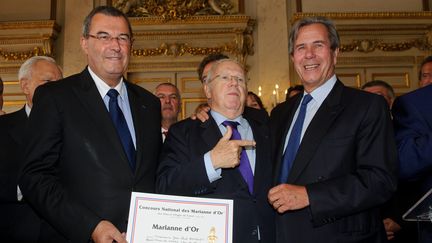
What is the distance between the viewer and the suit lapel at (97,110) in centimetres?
219

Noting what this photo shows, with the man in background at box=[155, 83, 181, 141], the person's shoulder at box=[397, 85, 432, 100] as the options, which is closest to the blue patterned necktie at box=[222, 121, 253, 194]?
the person's shoulder at box=[397, 85, 432, 100]

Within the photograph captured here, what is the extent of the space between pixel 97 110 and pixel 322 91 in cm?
111

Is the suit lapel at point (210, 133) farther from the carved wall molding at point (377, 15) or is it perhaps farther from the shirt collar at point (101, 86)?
the carved wall molding at point (377, 15)

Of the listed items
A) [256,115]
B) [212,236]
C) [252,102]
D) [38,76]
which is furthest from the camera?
[252,102]

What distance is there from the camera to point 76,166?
2131 mm

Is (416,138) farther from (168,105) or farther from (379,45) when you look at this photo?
(379,45)

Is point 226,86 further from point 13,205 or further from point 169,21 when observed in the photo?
point 169,21

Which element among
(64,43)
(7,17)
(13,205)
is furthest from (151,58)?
(13,205)

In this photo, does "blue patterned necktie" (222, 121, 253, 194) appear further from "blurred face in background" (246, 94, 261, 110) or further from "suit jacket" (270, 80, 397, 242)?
"blurred face in background" (246, 94, 261, 110)

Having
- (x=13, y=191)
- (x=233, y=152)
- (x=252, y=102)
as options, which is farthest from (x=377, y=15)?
(x=13, y=191)

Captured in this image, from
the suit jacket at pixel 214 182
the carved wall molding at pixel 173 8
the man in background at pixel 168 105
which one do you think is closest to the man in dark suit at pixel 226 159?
the suit jacket at pixel 214 182

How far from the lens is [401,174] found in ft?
6.99

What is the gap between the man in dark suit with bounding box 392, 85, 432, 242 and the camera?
2.04 metres

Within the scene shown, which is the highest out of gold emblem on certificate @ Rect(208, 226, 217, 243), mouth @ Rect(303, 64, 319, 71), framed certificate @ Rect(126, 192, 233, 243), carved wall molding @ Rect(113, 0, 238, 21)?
carved wall molding @ Rect(113, 0, 238, 21)
